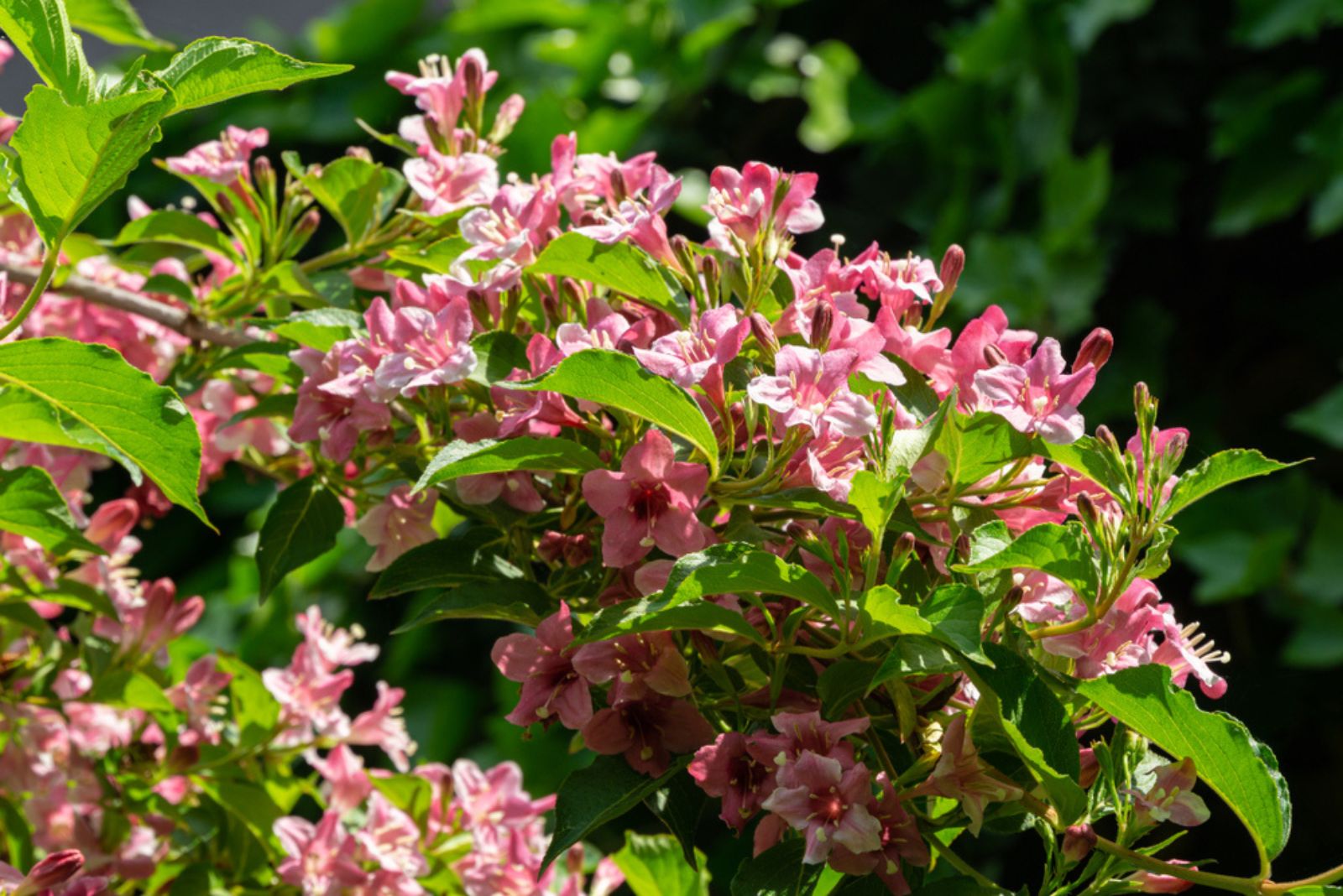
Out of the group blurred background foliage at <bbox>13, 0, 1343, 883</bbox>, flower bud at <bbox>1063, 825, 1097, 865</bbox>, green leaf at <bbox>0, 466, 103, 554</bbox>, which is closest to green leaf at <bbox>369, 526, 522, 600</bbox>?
green leaf at <bbox>0, 466, 103, 554</bbox>

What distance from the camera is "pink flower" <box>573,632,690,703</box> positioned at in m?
0.48

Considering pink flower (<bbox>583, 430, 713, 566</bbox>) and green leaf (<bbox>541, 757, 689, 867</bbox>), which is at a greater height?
pink flower (<bbox>583, 430, 713, 566</bbox>)

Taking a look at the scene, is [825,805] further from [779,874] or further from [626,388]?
[626,388]

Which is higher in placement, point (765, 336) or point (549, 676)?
point (765, 336)

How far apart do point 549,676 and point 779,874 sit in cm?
10

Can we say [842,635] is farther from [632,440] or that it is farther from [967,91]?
[967,91]

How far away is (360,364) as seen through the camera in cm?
54

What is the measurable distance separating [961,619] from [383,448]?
0.88 ft

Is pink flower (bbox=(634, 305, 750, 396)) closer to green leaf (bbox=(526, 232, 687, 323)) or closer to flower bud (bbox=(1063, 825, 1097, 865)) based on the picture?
green leaf (bbox=(526, 232, 687, 323))

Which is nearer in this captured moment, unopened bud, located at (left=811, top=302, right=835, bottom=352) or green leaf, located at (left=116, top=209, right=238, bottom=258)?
unopened bud, located at (left=811, top=302, right=835, bottom=352)

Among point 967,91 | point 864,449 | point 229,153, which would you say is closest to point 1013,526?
point 864,449

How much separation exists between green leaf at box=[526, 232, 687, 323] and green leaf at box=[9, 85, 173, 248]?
0.13m

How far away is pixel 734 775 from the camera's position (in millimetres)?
485

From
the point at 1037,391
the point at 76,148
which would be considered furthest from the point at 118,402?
the point at 1037,391
